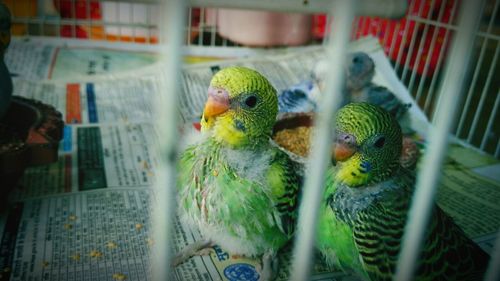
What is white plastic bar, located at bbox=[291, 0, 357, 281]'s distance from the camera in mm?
256

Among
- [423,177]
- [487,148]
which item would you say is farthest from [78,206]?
[487,148]

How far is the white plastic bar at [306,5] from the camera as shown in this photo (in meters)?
0.46

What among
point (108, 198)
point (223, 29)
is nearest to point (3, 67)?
point (108, 198)

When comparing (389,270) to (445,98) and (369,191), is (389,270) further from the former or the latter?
(445,98)

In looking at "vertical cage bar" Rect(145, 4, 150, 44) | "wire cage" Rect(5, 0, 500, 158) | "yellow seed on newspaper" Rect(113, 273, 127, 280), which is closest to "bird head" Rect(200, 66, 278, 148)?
"yellow seed on newspaper" Rect(113, 273, 127, 280)

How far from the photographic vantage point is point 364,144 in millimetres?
568

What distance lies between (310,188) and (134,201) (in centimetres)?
54

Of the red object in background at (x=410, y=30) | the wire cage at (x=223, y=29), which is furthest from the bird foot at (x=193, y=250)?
the red object in background at (x=410, y=30)

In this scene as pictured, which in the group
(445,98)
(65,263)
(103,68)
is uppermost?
(445,98)

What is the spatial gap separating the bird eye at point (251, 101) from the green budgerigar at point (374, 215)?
0.37ft

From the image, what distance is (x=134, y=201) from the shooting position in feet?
2.52

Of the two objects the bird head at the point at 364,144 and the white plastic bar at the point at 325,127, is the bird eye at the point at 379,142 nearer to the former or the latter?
the bird head at the point at 364,144

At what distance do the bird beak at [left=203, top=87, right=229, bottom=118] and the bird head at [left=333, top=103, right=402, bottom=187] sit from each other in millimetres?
149

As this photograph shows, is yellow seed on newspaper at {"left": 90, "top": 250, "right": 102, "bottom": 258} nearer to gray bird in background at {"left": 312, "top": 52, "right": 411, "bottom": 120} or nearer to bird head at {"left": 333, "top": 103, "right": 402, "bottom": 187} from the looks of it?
bird head at {"left": 333, "top": 103, "right": 402, "bottom": 187}
